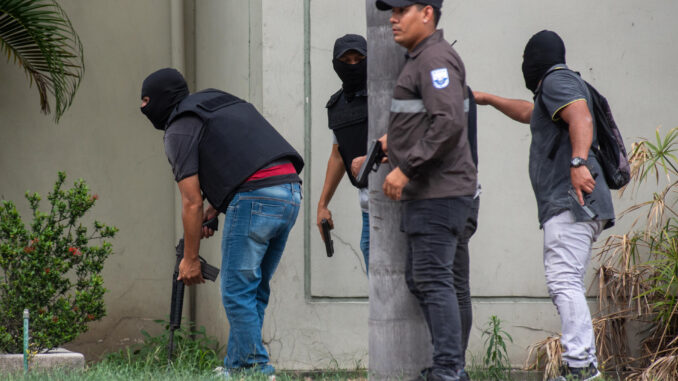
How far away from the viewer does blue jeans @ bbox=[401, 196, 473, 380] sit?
12.7ft

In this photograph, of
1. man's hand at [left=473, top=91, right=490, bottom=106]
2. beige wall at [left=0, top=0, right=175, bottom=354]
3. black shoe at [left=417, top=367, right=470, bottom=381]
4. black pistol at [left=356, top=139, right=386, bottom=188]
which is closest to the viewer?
black shoe at [left=417, top=367, right=470, bottom=381]

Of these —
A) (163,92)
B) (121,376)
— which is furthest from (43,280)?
(163,92)

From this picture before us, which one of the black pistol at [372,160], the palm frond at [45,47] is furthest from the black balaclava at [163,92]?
the palm frond at [45,47]

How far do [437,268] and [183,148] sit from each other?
1429mm

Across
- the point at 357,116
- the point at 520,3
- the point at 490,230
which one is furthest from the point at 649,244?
the point at 357,116

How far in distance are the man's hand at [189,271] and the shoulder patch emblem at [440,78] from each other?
1.58 m

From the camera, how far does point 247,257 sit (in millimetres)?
4645

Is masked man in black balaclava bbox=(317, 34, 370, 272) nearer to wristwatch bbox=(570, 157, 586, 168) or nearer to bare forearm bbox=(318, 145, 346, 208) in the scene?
bare forearm bbox=(318, 145, 346, 208)

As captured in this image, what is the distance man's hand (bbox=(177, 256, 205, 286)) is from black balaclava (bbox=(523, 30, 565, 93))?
1865mm

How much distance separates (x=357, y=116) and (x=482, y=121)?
1.40 m

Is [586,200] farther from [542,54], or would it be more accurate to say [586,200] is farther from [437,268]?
[437,268]

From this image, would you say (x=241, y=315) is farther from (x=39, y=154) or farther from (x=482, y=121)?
(x=39, y=154)

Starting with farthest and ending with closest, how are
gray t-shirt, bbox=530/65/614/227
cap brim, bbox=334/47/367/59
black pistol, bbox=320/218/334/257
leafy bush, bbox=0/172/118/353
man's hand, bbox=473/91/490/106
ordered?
leafy bush, bbox=0/172/118/353
black pistol, bbox=320/218/334/257
cap brim, bbox=334/47/367/59
man's hand, bbox=473/91/490/106
gray t-shirt, bbox=530/65/614/227

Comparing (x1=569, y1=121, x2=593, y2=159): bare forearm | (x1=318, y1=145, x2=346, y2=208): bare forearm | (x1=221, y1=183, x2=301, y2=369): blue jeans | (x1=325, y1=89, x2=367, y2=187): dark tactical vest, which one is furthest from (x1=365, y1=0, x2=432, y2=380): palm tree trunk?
(x1=318, y1=145, x2=346, y2=208): bare forearm
